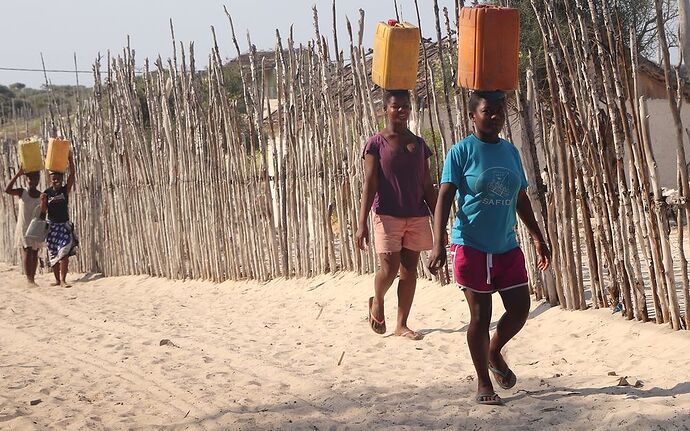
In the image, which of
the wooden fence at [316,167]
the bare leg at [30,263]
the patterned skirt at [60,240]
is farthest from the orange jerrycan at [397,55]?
the bare leg at [30,263]

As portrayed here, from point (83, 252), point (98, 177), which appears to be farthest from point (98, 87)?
point (83, 252)

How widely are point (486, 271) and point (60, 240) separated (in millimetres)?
7263

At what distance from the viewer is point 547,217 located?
5266mm

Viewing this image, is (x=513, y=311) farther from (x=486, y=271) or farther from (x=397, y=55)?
(x=397, y=55)

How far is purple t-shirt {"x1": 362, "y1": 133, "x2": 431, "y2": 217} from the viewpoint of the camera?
5.14 metres

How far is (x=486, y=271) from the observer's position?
370 cm

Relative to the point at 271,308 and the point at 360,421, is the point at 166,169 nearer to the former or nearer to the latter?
the point at 271,308

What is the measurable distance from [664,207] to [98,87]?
23.7 feet

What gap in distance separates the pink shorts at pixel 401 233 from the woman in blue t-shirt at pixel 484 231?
4.49 feet

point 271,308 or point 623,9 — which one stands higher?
point 623,9

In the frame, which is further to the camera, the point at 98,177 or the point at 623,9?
the point at 623,9

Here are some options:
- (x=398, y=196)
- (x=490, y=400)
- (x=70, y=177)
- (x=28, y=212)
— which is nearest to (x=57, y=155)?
(x=70, y=177)

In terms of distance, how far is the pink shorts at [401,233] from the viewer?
5172 mm

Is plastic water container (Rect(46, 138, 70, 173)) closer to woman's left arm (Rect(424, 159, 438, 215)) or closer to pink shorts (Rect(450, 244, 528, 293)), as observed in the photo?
woman's left arm (Rect(424, 159, 438, 215))
